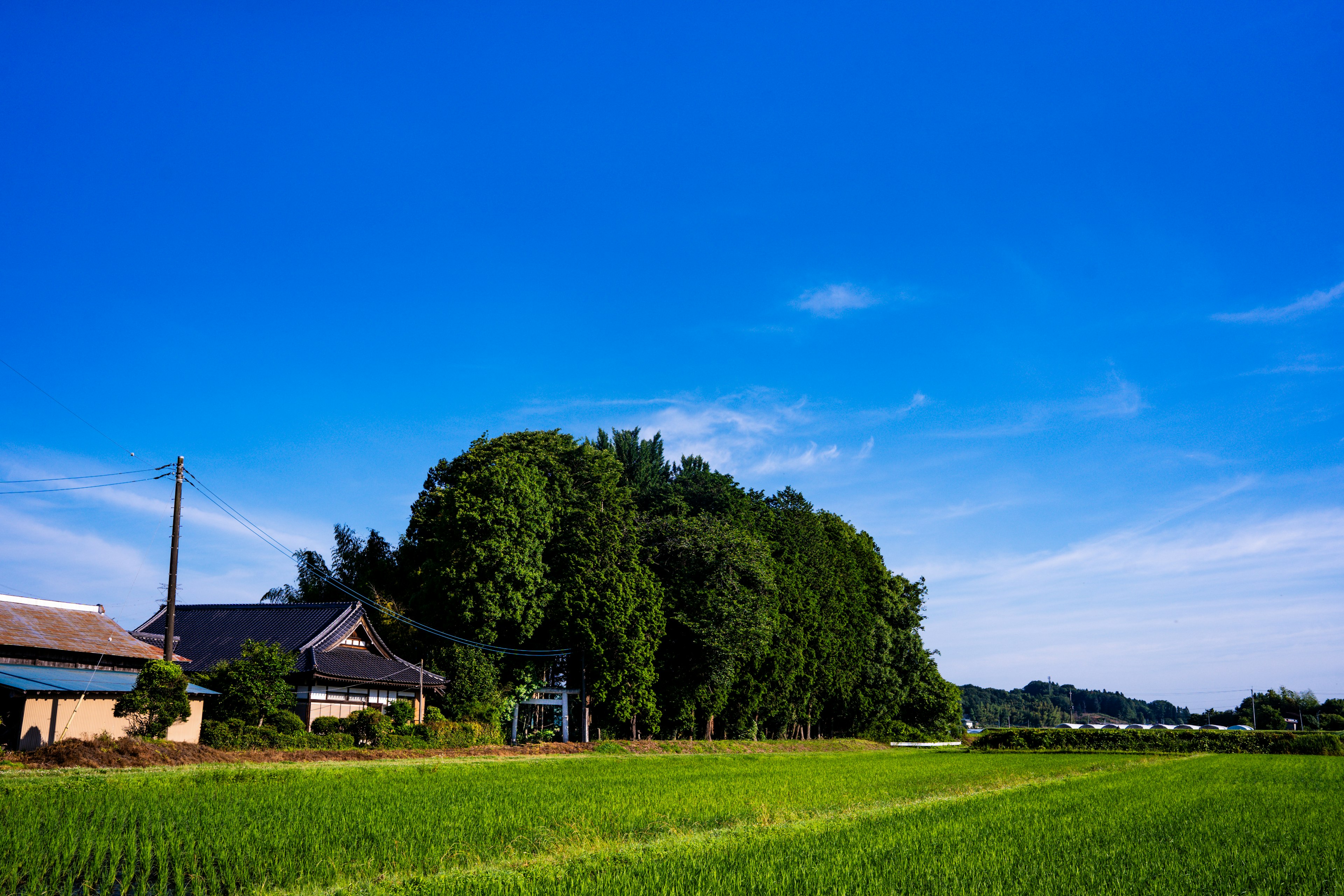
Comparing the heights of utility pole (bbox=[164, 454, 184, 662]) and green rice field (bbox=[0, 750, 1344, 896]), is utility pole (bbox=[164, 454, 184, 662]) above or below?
above

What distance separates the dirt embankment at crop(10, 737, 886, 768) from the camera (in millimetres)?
16984

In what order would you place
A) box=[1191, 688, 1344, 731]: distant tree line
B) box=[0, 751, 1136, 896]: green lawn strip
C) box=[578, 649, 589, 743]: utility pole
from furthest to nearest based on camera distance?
box=[1191, 688, 1344, 731]: distant tree line
box=[578, 649, 589, 743]: utility pole
box=[0, 751, 1136, 896]: green lawn strip

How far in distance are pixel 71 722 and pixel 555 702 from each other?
17581 mm

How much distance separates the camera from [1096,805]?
16594 mm

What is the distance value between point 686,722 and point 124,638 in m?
23.0

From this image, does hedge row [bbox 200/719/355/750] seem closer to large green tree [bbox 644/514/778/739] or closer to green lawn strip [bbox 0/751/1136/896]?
green lawn strip [bbox 0/751/1136/896]

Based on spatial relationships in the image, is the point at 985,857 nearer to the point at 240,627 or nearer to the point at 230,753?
the point at 230,753

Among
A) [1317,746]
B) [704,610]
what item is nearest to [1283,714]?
[1317,746]

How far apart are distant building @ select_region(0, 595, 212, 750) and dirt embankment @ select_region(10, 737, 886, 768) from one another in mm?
2337

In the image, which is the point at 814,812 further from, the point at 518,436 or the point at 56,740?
the point at 518,436

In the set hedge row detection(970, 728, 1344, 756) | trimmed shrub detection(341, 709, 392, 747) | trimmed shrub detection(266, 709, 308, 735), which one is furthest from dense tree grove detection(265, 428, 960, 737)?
hedge row detection(970, 728, 1344, 756)

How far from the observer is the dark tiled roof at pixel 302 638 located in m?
29.2

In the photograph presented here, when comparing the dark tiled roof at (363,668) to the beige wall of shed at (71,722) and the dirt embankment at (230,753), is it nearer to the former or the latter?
the dirt embankment at (230,753)

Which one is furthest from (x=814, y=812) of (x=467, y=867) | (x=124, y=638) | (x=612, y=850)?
(x=124, y=638)
